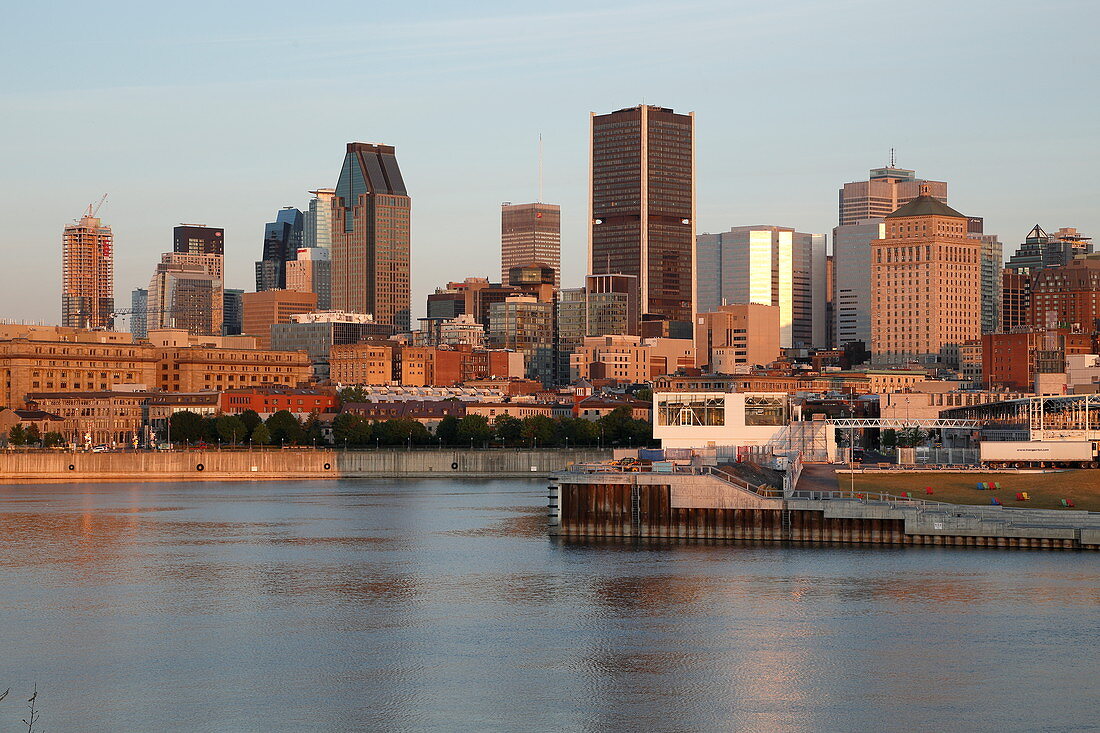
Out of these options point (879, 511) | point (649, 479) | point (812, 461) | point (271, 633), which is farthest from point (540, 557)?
point (812, 461)

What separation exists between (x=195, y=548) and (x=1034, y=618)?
5475cm

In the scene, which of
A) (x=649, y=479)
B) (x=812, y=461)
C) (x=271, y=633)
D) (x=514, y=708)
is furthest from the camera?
(x=812, y=461)

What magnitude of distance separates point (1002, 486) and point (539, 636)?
5771 centimetres

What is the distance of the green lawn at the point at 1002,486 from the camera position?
356ft

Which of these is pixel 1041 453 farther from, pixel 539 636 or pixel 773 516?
pixel 539 636

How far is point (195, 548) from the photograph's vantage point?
10444 centimetres

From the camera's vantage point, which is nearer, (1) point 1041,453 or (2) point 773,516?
(2) point 773,516

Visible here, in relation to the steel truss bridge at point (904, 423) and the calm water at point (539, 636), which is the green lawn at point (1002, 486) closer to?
the calm water at point (539, 636)

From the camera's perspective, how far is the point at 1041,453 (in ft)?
429

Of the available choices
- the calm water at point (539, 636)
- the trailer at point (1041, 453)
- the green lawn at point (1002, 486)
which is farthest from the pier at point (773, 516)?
the trailer at point (1041, 453)

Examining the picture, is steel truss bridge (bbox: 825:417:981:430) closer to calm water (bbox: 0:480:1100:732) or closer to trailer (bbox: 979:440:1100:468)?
trailer (bbox: 979:440:1100:468)

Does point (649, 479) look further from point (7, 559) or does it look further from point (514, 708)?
point (514, 708)

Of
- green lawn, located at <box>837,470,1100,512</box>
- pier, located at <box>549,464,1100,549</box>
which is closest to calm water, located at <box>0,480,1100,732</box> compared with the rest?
pier, located at <box>549,464,1100,549</box>

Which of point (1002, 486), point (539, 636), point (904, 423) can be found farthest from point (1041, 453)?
point (539, 636)
